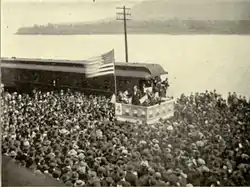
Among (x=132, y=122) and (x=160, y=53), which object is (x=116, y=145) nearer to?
(x=132, y=122)

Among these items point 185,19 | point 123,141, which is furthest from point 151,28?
point 123,141

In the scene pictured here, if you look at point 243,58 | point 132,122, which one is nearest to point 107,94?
point 132,122

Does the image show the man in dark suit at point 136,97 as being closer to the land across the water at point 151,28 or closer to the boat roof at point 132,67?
the boat roof at point 132,67

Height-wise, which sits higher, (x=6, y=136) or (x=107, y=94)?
(x=107, y=94)

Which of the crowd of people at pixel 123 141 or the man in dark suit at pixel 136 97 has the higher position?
the man in dark suit at pixel 136 97

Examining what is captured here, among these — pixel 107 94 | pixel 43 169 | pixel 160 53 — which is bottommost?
pixel 43 169

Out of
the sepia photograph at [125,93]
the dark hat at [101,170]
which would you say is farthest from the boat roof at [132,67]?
the dark hat at [101,170]

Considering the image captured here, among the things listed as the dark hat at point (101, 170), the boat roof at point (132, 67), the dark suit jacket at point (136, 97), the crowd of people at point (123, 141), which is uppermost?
the boat roof at point (132, 67)

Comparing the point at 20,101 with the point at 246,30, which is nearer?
the point at 246,30
